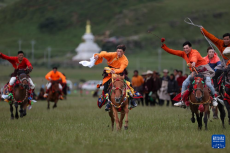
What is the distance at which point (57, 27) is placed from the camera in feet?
503

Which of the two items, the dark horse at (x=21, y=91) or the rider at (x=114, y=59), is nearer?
the rider at (x=114, y=59)

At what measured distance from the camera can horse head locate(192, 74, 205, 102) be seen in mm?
13305

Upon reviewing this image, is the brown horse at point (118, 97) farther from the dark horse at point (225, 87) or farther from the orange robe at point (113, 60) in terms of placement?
the dark horse at point (225, 87)

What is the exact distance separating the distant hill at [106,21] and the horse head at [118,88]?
92470 mm

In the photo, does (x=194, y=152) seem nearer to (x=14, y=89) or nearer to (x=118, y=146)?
(x=118, y=146)

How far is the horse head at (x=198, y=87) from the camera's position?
13305mm

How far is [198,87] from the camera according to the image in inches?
527

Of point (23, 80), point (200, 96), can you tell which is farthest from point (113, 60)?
point (23, 80)

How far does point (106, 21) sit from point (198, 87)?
145m

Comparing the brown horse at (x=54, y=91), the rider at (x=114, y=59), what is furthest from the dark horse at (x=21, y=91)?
the brown horse at (x=54, y=91)

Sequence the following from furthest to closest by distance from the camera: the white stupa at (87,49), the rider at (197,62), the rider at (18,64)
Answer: the white stupa at (87,49) → the rider at (18,64) → the rider at (197,62)

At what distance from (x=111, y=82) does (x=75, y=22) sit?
147105 millimetres

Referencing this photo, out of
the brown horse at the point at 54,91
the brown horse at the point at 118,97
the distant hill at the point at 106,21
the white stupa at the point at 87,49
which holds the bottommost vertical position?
the brown horse at the point at 118,97

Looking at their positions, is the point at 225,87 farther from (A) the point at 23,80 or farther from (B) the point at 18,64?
(B) the point at 18,64
